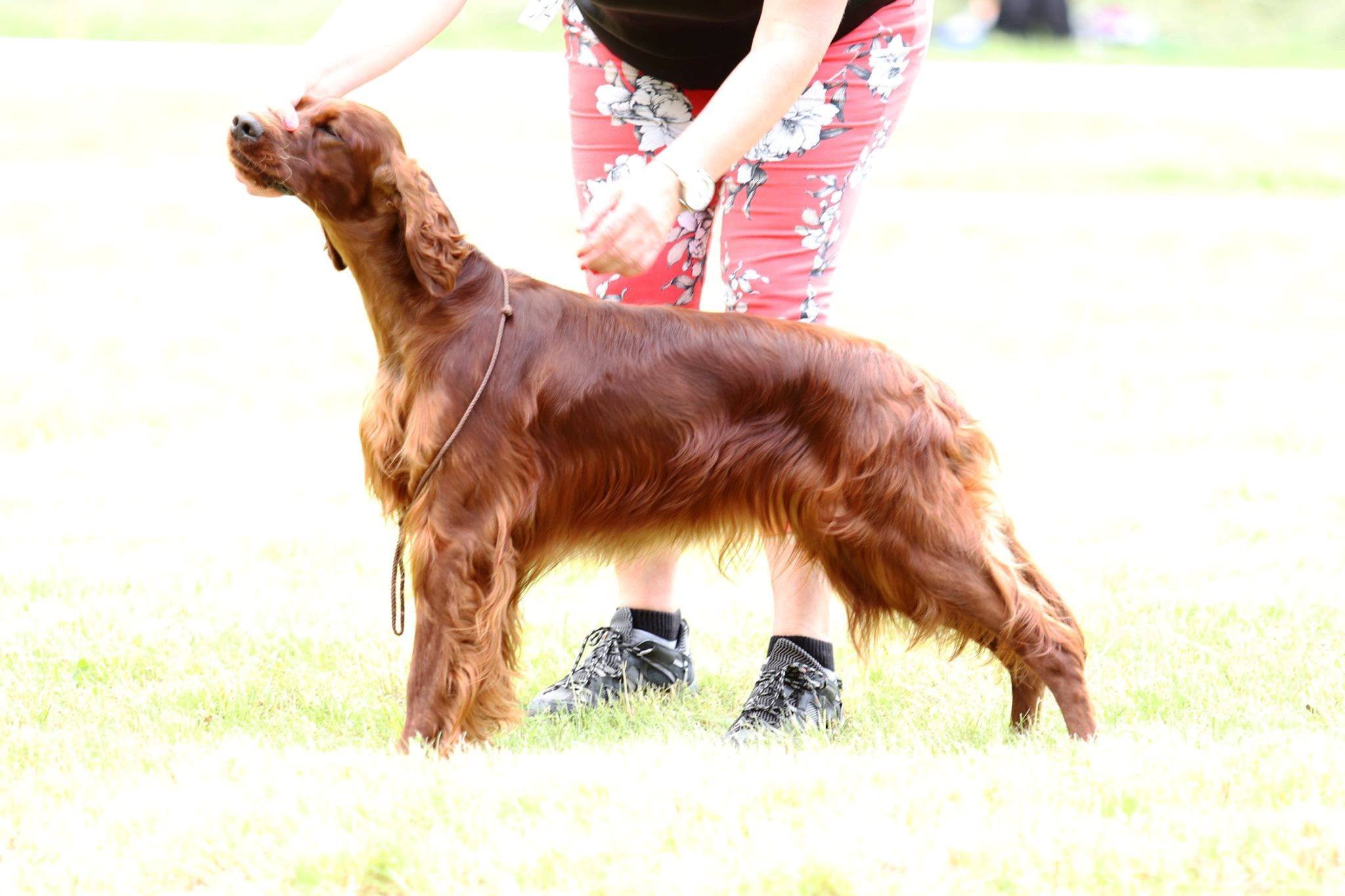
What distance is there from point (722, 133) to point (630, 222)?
0.26m

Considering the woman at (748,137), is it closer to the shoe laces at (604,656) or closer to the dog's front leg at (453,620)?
the shoe laces at (604,656)

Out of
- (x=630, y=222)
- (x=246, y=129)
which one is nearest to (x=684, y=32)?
(x=630, y=222)

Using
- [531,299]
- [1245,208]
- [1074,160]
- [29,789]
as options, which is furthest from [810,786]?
[1074,160]

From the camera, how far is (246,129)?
281 cm

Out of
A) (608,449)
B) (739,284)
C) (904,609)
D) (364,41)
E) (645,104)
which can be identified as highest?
(364,41)

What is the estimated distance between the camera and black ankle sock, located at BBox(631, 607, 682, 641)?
3.76m

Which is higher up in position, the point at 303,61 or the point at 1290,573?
the point at 303,61

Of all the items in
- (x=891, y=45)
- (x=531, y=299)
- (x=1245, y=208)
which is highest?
(x=891, y=45)

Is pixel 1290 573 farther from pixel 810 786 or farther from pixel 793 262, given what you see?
pixel 810 786

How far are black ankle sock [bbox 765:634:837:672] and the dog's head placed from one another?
1.09 m

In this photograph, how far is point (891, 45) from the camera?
3.29 meters

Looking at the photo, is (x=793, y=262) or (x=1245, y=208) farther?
(x=1245, y=208)

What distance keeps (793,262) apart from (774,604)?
75cm

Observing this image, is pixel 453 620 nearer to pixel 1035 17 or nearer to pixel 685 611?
pixel 685 611
